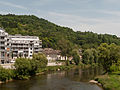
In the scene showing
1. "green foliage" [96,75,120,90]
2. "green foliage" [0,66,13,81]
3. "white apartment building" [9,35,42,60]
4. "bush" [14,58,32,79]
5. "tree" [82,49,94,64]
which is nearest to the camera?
"green foliage" [96,75,120,90]

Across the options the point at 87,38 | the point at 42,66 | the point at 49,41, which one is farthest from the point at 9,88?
the point at 87,38

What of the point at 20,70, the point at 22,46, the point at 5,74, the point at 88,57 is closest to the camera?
the point at 5,74

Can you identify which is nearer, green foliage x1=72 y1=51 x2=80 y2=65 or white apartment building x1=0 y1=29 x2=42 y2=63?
white apartment building x1=0 y1=29 x2=42 y2=63

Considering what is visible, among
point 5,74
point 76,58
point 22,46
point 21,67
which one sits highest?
point 22,46

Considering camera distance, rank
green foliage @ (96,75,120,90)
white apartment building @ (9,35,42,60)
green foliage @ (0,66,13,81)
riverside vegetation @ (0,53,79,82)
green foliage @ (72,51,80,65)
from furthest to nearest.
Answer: green foliage @ (72,51,80,65) → white apartment building @ (9,35,42,60) → riverside vegetation @ (0,53,79,82) → green foliage @ (0,66,13,81) → green foliage @ (96,75,120,90)

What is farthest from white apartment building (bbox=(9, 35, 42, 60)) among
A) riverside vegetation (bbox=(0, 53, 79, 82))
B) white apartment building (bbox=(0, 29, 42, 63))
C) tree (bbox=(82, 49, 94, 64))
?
riverside vegetation (bbox=(0, 53, 79, 82))

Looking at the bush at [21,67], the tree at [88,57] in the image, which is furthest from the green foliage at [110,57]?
the tree at [88,57]

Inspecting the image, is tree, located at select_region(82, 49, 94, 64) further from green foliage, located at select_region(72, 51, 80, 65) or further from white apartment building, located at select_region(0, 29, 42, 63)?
white apartment building, located at select_region(0, 29, 42, 63)

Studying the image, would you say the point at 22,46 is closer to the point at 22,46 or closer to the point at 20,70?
the point at 22,46

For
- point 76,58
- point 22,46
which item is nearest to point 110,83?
point 76,58

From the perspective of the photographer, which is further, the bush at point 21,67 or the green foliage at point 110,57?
the green foliage at point 110,57

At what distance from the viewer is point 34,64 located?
63156mm

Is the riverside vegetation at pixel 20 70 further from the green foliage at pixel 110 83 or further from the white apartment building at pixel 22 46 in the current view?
the white apartment building at pixel 22 46

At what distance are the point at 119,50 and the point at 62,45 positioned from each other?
4965cm
